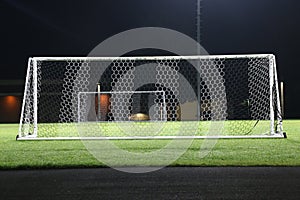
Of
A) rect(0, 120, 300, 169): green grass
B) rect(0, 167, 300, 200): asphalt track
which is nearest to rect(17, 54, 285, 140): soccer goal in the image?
rect(0, 120, 300, 169): green grass

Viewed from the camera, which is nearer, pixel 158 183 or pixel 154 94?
pixel 158 183

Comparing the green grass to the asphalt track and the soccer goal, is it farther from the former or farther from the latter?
the soccer goal

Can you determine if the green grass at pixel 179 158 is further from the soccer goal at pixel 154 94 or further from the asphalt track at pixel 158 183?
the soccer goal at pixel 154 94

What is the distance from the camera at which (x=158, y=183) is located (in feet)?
14.2

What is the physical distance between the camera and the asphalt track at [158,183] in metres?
3.80

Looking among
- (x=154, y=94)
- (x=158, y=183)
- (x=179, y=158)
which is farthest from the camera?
(x=154, y=94)

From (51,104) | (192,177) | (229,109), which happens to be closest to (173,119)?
(229,109)

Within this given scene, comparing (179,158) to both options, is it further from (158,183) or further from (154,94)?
(154,94)

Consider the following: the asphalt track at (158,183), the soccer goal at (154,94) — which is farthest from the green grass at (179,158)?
the soccer goal at (154,94)

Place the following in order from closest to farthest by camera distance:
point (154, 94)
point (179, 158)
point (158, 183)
Result: point (158, 183), point (179, 158), point (154, 94)

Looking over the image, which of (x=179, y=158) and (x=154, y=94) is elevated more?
(x=154, y=94)

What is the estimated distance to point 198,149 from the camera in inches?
284

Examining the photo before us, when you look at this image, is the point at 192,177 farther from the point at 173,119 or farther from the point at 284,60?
the point at 284,60

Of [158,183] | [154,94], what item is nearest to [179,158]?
[158,183]
